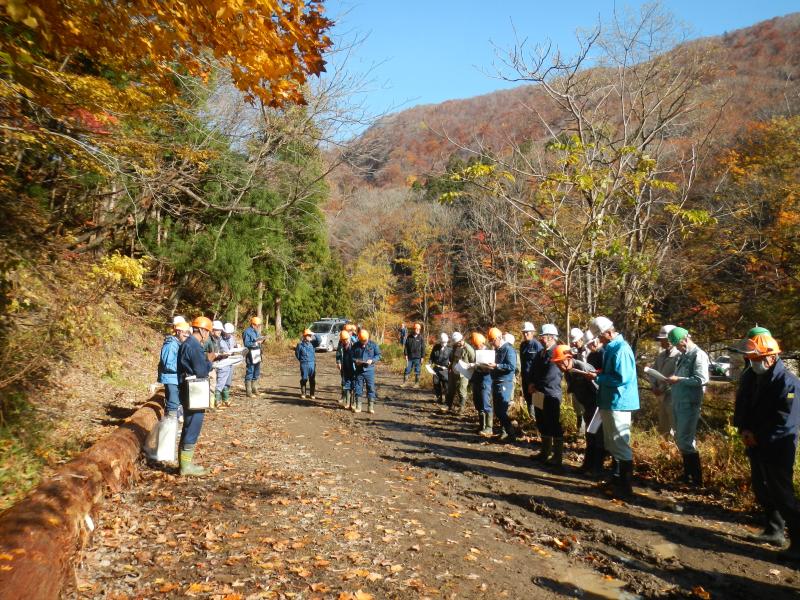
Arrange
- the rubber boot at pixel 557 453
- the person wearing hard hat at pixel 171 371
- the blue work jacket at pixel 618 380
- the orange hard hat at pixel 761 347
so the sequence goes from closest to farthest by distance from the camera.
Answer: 1. the orange hard hat at pixel 761 347
2. the blue work jacket at pixel 618 380
3. the rubber boot at pixel 557 453
4. the person wearing hard hat at pixel 171 371

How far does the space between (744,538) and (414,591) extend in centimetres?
335

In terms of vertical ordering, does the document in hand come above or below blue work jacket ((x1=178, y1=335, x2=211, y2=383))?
above

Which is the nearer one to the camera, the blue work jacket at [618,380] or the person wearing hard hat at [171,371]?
the blue work jacket at [618,380]

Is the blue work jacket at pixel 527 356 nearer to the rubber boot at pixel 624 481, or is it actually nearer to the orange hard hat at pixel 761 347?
the rubber boot at pixel 624 481

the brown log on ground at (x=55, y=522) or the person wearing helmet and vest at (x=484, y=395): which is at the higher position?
the person wearing helmet and vest at (x=484, y=395)

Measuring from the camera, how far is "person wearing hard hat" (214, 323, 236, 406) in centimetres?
1241

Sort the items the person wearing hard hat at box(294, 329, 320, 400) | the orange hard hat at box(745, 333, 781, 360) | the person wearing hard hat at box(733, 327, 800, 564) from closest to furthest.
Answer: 1. the person wearing hard hat at box(733, 327, 800, 564)
2. the orange hard hat at box(745, 333, 781, 360)
3. the person wearing hard hat at box(294, 329, 320, 400)

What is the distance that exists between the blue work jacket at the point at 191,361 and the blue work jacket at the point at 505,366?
497cm

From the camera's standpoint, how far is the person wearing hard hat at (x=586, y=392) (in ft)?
24.5

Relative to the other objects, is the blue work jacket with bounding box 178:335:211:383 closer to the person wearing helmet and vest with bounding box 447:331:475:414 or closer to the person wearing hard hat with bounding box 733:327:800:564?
the person wearing hard hat with bounding box 733:327:800:564

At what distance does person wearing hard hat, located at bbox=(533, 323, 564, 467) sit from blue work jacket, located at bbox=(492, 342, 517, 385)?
48.7 inches

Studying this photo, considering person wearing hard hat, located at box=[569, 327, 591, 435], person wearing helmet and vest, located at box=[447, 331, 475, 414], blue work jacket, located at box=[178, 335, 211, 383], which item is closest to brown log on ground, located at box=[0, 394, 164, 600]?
blue work jacket, located at box=[178, 335, 211, 383]

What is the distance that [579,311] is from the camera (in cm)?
1255

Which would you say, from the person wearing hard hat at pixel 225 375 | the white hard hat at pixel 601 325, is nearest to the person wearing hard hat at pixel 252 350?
the person wearing hard hat at pixel 225 375
